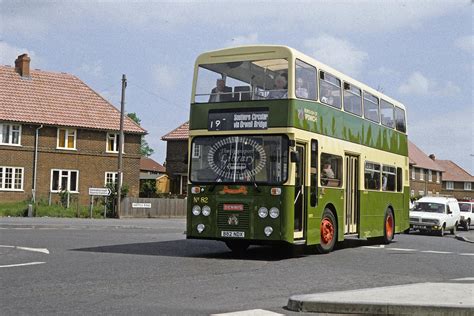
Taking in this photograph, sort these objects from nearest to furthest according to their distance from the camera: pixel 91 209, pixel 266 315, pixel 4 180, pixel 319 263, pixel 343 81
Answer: pixel 266 315, pixel 319 263, pixel 343 81, pixel 91 209, pixel 4 180

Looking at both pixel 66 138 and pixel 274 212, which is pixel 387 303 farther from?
pixel 66 138

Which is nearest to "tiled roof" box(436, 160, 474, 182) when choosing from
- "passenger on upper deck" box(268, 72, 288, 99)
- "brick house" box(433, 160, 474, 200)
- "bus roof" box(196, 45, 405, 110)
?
"brick house" box(433, 160, 474, 200)

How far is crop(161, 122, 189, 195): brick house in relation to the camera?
65.6 meters

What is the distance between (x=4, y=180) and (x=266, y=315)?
136ft

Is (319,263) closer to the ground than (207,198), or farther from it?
closer to the ground

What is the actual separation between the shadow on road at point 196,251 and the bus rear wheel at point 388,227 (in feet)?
13.6

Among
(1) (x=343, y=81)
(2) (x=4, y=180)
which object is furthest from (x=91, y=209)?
(1) (x=343, y=81)

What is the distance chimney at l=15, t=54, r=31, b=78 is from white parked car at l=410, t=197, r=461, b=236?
31797mm

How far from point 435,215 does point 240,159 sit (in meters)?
19.0

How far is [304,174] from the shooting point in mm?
15734

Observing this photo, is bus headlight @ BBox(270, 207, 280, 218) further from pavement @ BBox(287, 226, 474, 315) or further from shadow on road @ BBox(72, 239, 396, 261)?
pavement @ BBox(287, 226, 474, 315)

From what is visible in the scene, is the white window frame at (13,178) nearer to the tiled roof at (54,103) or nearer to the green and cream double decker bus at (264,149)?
the tiled roof at (54,103)

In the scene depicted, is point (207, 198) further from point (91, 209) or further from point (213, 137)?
point (91, 209)

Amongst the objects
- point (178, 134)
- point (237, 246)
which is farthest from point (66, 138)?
point (237, 246)
